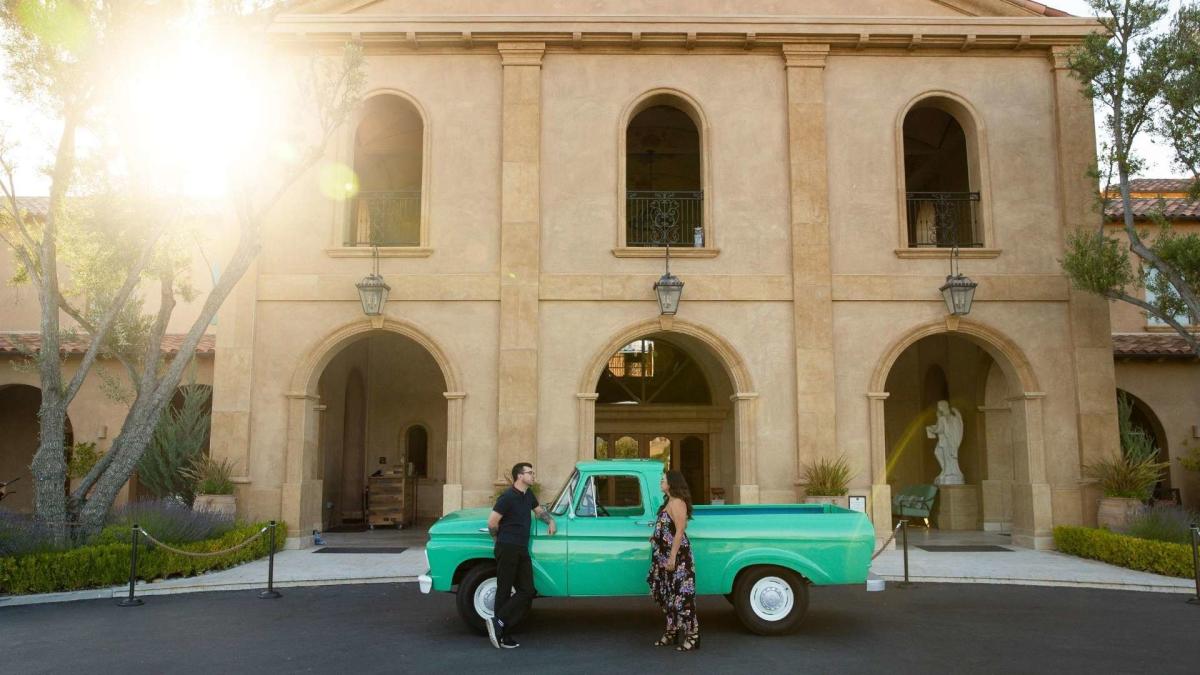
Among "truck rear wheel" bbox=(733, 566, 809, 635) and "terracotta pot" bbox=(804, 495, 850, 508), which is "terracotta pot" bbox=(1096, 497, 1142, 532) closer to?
"terracotta pot" bbox=(804, 495, 850, 508)

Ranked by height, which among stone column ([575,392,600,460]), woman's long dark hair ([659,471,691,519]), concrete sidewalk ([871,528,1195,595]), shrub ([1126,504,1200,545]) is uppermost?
stone column ([575,392,600,460])

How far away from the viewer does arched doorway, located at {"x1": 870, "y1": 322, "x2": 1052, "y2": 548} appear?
1444 centimetres

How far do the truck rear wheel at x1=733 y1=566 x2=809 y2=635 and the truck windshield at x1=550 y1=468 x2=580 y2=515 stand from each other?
1.85 meters

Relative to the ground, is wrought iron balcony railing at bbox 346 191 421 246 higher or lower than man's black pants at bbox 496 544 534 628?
higher

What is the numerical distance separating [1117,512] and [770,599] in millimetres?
8581

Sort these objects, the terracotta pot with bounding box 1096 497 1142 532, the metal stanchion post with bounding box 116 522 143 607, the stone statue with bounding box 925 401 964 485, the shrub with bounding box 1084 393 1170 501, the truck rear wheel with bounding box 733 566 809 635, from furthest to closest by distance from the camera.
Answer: the stone statue with bounding box 925 401 964 485 < the shrub with bounding box 1084 393 1170 501 < the terracotta pot with bounding box 1096 497 1142 532 < the metal stanchion post with bounding box 116 522 143 607 < the truck rear wheel with bounding box 733 566 809 635

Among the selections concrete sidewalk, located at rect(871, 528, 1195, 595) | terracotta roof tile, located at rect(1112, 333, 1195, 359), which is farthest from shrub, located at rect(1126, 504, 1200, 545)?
terracotta roof tile, located at rect(1112, 333, 1195, 359)

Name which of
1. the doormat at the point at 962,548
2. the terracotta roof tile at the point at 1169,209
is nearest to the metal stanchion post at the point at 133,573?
the doormat at the point at 962,548

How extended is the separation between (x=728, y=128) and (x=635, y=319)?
395 cm

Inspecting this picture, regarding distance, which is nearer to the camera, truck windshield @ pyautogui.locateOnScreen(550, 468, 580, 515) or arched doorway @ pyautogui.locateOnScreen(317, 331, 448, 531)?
truck windshield @ pyautogui.locateOnScreen(550, 468, 580, 515)

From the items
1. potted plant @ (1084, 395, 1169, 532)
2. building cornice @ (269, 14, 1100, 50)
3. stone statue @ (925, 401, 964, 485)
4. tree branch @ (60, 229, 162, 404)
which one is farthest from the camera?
stone statue @ (925, 401, 964, 485)

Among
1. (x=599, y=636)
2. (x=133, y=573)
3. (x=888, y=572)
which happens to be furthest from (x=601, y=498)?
(x=133, y=573)

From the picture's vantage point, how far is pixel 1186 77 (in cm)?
1315

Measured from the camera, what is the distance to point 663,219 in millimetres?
15438
